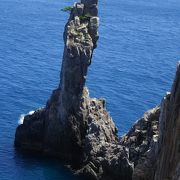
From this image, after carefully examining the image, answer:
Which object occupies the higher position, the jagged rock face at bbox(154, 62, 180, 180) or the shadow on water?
the shadow on water

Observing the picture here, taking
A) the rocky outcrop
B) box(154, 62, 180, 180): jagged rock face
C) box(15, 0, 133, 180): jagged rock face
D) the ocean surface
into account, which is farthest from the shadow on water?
box(154, 62, 180, 180): jagged rock face

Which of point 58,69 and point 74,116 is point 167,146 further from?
point 58,69

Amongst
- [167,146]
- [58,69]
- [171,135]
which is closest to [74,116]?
[58,69]

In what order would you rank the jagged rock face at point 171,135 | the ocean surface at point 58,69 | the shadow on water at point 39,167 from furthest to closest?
1. the ocean surface at point 58,69
2. the shadow on water at point 39,167
3. the jagged rock face at point 171,135

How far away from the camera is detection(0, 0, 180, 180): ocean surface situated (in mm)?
101500

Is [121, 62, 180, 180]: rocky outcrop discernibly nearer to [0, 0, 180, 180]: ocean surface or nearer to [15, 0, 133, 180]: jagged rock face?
[15, 0, 133, 180]: jagged rock face

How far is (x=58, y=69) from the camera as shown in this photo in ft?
458

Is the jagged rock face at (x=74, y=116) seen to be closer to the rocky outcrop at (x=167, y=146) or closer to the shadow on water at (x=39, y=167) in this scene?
→ the shadow on water at (x=39, y=167)

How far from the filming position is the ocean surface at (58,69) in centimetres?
10150

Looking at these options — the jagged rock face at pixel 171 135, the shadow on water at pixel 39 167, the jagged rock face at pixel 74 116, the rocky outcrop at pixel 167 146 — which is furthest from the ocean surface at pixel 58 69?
the jagged rock face at pixel 171 135

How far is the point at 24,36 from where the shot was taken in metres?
168

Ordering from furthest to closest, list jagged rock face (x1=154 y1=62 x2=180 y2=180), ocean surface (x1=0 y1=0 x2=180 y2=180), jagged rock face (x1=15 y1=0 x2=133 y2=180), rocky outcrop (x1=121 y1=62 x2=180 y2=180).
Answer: ocean surface (x1=0 y1=0 x2=180 y2=180)
jagged rock face (x1=15 y1=0 x2=133 y2=180)
rocky outcrop (x1=121 y1=62 x2=180 y2=180)
jagged rock face (x1=154 y1=62 x2=180 y2=180)

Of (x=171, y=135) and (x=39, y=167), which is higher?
(x=39, y=167)

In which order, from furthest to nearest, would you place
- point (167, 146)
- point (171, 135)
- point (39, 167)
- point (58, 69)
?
1. point (58, 69)
2. point (39, 167)
3. point (167, 146)
4. point (171, 135)
